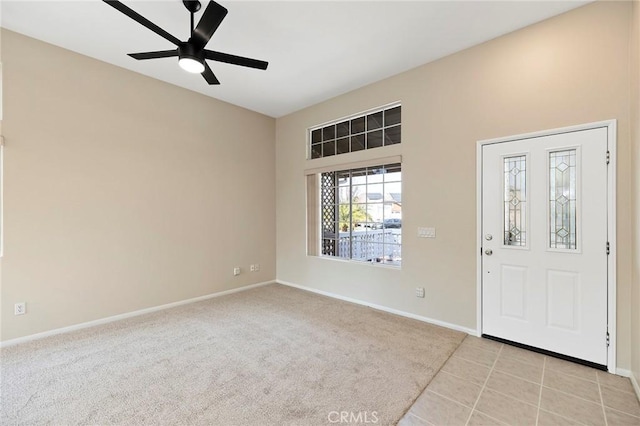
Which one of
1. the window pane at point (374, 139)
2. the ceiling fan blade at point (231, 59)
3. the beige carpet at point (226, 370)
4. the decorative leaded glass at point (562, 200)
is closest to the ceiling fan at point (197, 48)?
the ceiling fan blade at point (231, 59)

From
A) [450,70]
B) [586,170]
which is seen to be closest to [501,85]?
[450,70]

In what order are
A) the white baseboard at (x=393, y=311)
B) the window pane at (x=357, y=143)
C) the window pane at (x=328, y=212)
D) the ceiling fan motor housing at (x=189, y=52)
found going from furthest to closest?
1. the window pane at (x=328, y=212)
2. the window pane at (x=357, y=143)
3. the white baseboard at (x=393, y=311)
4. the ceiling fan motor housing at (x=189, y=52)

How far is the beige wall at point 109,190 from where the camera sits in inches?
113

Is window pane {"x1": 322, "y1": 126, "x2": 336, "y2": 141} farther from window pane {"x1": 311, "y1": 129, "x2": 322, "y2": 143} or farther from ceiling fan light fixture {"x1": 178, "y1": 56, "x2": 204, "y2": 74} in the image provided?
ceiling fan light fixture {"x1": 178, "y1": 56, "x2": 204, "y2": 74}

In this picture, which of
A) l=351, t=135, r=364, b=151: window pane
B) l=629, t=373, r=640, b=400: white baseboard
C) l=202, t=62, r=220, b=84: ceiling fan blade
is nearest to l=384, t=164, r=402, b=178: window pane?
l=351, t=135, r=364, b=151: window pane

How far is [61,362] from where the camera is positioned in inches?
97.7

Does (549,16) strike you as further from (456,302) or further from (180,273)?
(180,273)

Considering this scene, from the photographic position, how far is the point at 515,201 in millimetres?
2824

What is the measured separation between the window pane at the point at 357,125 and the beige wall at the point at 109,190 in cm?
190

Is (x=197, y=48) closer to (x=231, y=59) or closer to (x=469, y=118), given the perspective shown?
(x=231, y=59)

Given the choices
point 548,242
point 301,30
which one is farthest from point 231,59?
point 548,242

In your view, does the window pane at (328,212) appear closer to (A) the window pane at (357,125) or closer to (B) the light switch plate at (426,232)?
(A) the window pane at (357,125)

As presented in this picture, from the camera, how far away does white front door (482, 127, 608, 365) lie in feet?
7.88

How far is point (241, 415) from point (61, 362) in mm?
1893
